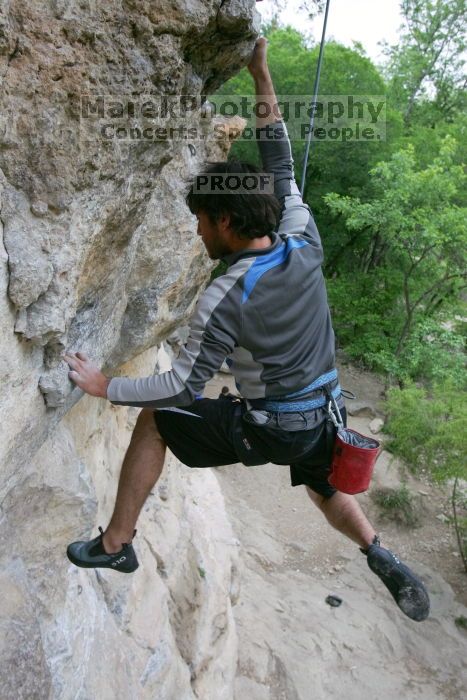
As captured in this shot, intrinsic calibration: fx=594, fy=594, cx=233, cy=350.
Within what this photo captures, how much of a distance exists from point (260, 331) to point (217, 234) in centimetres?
50

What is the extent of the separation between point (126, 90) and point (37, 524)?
2.26 metres

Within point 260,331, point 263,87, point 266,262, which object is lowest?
point 260,331

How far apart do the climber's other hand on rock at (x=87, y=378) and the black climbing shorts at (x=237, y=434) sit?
416 mm

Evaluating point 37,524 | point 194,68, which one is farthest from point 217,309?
point 37,524

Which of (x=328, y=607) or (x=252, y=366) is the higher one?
(x=252, y=366)

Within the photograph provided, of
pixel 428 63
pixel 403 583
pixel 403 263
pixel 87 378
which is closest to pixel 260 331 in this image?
pixel 87 378

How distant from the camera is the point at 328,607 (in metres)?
7.95

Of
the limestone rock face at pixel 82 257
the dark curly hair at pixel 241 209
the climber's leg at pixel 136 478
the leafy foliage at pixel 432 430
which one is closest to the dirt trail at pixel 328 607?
the leafy foliage at pixel 432 430

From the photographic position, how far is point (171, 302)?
4.30 metres

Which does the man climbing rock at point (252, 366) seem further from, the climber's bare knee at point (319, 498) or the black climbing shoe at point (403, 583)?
the climber's bare knee at point (319, 498)

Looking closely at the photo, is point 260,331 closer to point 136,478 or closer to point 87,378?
point 87,378

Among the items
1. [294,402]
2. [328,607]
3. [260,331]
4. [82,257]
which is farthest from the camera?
[328,607]

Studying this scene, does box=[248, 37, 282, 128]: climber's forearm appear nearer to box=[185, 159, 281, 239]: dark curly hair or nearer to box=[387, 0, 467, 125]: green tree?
box=[185, 159, 281, 239]: dark curly hair

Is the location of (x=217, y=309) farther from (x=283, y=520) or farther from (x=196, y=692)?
(x=283, y=520)
